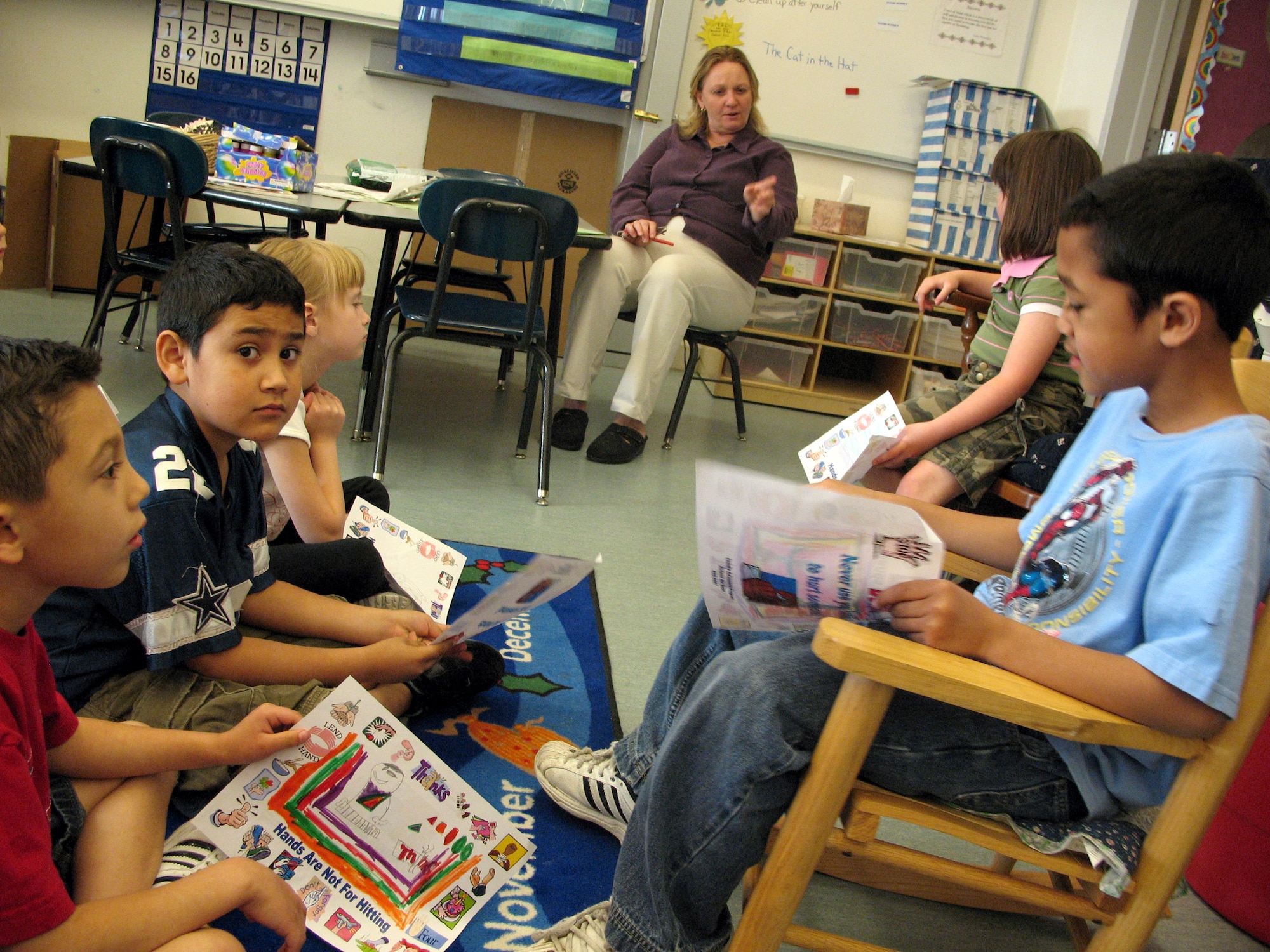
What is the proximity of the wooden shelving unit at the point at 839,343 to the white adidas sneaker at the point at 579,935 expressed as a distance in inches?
131

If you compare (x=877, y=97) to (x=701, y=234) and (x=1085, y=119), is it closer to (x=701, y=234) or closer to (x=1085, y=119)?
(x=1085, y=119)

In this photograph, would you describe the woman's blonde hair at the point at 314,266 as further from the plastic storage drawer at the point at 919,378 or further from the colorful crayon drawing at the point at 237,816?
the plastic storage drawer at the point at 919,378

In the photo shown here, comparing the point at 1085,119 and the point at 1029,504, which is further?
the point at 1085,119

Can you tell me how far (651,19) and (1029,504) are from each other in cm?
328

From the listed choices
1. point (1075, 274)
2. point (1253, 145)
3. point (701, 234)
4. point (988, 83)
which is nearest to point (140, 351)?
point (701, 234)

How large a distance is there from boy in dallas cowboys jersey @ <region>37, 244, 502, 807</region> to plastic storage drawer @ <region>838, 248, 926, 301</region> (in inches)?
130

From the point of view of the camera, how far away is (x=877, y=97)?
4262 mm

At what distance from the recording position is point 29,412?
70cm

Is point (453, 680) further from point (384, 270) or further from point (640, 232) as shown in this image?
point (640, 232)

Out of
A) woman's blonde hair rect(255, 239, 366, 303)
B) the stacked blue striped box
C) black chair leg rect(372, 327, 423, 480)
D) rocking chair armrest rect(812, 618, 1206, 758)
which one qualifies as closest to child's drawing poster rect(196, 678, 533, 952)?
rocking chair armrest rect(812, 618, 1206, 758)

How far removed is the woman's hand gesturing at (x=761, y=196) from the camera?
3035 millimetres

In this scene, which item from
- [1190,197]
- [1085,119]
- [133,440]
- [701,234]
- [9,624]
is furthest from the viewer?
[1085,119]

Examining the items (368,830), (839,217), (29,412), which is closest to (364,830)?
(368,830)

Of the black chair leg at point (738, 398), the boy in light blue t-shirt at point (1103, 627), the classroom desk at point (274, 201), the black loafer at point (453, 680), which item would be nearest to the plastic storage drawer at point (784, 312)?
the black chair leg at point (738, 398)
